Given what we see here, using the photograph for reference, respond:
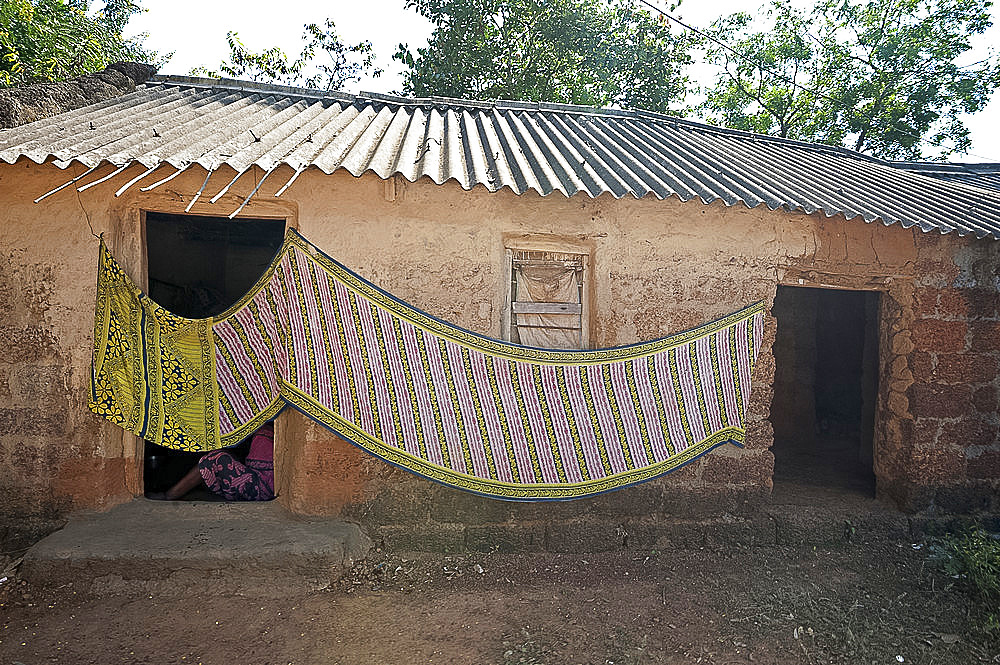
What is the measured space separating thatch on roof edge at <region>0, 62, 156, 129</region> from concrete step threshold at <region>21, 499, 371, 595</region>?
8.93 feet

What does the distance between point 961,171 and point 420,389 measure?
20.1 feet

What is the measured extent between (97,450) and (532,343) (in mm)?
2780

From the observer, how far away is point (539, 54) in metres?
12.4

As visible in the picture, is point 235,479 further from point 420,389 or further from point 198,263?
point 198,263

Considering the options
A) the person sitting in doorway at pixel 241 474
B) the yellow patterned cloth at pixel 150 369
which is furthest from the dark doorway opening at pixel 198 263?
the yellow patterned cloth at pixel 150 369

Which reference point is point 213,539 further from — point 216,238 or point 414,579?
point 216,238

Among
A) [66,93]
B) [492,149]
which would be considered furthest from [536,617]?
[66,93]

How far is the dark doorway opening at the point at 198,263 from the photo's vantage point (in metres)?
5.23

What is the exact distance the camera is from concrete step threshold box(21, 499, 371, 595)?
3.53 metres

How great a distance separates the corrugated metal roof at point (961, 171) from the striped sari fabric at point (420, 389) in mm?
4063

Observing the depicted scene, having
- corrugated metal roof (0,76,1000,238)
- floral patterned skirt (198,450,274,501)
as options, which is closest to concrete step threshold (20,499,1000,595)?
floral patterned skirt (198,450,274,501)

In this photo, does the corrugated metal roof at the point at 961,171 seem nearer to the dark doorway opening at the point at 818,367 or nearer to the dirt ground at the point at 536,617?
the dark doorway opening at the point at 818,367

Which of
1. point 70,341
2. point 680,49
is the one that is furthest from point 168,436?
point 680,49

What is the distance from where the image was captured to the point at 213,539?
3.77 meters
